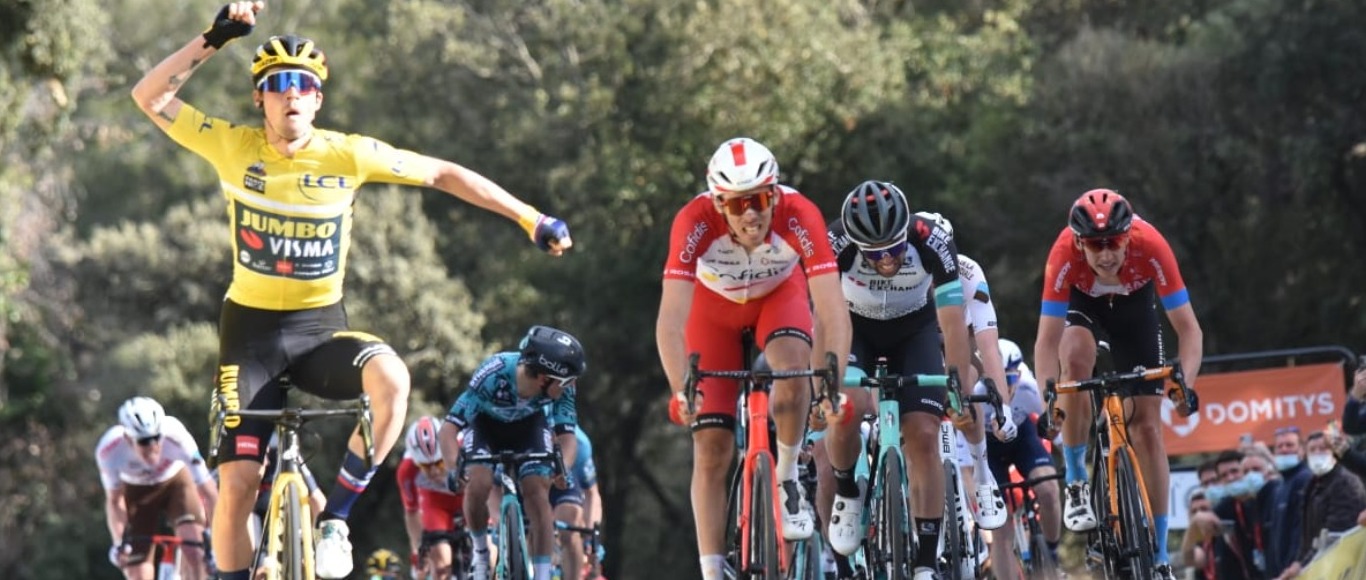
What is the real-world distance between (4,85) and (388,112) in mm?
14092

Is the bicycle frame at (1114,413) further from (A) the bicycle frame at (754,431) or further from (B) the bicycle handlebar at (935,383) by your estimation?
(A) the bicycle frame at (754,431)

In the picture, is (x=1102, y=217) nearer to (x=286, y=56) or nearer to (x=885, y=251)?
(x=885, y=251)

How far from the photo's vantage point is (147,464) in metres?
15.8

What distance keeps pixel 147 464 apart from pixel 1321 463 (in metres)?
8.58

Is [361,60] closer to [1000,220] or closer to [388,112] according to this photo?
[388,112]

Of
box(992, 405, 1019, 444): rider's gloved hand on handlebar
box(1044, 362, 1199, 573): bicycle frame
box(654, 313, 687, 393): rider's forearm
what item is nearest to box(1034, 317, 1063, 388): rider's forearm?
box(1044, 362, 1199, 573): bicycle frame

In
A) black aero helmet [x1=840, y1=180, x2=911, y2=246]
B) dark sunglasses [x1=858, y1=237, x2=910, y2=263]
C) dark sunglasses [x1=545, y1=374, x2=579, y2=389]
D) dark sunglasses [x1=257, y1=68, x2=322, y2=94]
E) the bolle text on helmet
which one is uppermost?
dark sunglasses [x1=257, y1=68, x2=322, y2=94]

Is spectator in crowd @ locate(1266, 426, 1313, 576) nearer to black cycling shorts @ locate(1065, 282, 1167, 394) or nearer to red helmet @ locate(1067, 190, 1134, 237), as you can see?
black cycling shorts @ locate(1065, 282, 1167, 394)

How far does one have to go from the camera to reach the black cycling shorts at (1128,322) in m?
12.3

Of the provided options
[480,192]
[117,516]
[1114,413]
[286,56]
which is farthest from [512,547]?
[286,56]

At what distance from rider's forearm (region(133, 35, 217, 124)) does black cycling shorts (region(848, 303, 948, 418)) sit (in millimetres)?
3880

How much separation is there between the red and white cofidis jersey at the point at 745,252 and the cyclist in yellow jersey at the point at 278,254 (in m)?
0.79

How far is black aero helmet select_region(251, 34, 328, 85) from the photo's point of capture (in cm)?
994

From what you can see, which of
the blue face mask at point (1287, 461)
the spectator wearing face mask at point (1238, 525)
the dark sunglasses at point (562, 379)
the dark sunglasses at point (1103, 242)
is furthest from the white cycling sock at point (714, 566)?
the spectator wearing face mask at point (1238, 525)
